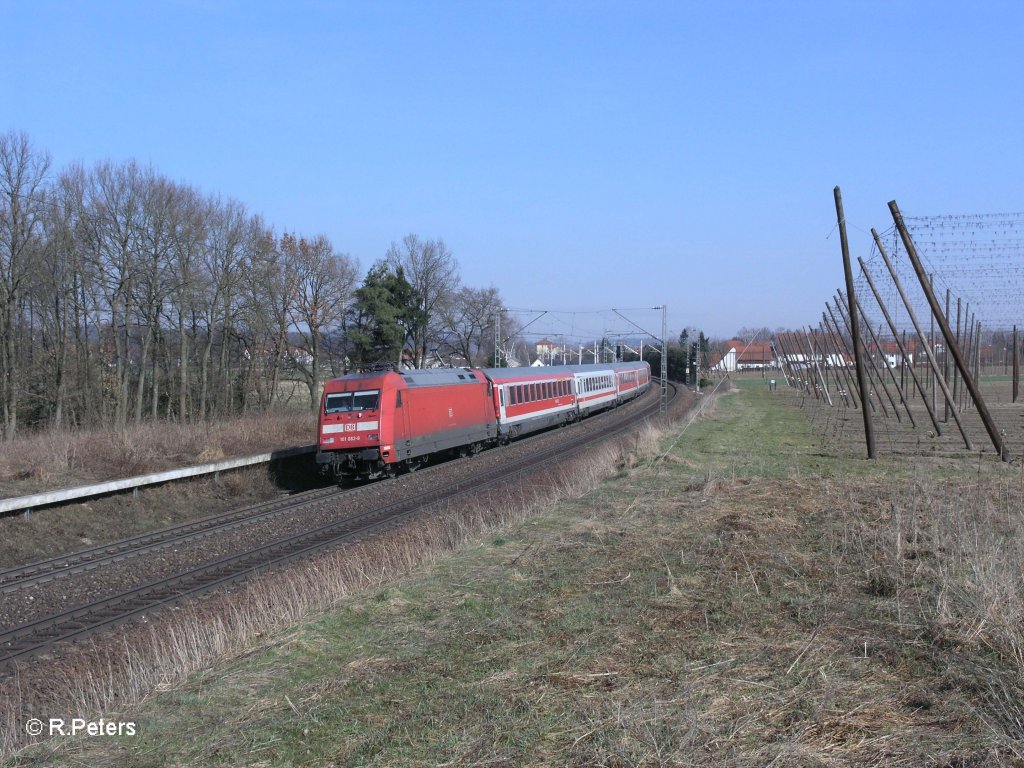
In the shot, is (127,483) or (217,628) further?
(127,483)

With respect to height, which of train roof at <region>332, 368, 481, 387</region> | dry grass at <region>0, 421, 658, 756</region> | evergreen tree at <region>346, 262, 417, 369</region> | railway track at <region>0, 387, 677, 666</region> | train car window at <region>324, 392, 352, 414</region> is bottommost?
railway track at <region>0, 387, 677, 666</region>

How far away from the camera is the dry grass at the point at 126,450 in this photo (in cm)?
2041

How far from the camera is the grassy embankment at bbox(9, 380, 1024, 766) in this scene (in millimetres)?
4930

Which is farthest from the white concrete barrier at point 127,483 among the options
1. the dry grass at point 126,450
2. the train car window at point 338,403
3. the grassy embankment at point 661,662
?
the grassy embankment at point 661,662

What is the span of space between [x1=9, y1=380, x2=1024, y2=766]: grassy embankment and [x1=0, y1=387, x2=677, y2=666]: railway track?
3948mm

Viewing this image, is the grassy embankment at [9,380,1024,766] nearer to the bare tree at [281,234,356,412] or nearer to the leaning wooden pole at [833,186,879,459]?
the leaning wooden pole at [833,186,879,459]

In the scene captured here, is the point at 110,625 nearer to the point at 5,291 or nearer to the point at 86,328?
the point at 5,291

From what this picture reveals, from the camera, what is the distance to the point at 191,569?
13898 millimetres

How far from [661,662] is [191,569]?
32.8 feet

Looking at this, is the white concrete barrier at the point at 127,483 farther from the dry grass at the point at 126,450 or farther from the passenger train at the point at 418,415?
the passenger train at the point at 418,415

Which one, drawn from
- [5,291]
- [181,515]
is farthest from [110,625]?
[5,291]

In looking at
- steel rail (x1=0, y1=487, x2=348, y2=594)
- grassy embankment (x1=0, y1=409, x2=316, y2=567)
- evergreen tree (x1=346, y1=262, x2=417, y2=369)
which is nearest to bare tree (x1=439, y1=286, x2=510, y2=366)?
evergreen tree (x1=346, y1=262, x2=417, y2=369)

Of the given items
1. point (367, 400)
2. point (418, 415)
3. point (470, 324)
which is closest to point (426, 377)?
point (418, 415)

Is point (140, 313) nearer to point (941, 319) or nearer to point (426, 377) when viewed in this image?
point (426, 377)
